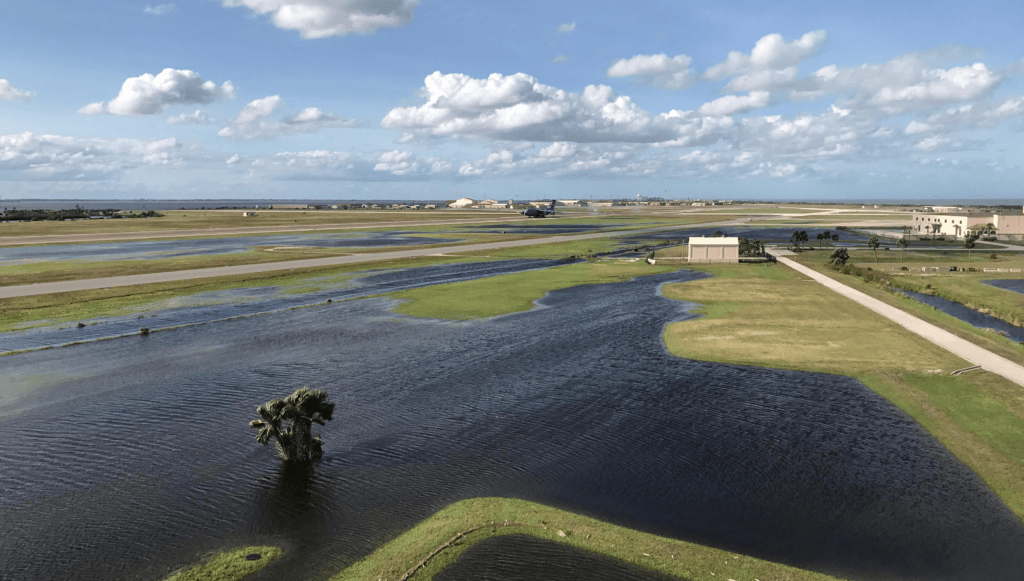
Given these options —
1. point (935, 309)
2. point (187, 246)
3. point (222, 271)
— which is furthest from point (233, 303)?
point (187, 246)

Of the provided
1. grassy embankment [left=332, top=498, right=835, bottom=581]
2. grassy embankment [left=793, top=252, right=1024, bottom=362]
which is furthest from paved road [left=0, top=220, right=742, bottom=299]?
grassy embankment [left=332, top=498, right=835, bottom=581]

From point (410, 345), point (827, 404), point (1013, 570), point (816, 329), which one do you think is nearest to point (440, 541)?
point (1013, 570)

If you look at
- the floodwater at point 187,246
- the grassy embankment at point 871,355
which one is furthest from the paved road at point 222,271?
the grassy embankment at point 871,355

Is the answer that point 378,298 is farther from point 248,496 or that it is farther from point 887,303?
point 887,303

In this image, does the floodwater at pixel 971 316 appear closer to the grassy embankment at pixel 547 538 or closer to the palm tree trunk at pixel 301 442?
the grassy embankment at pixel 547 538

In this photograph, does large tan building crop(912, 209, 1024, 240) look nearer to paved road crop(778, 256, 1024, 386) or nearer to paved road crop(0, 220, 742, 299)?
paved road crop(778, 256, 1024, 386)
